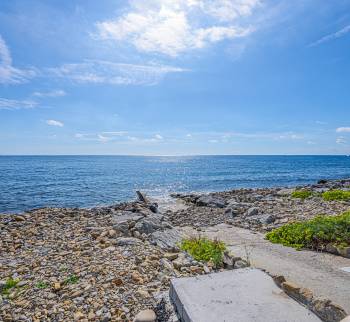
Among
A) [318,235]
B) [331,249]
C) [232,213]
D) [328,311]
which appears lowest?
[232,213]

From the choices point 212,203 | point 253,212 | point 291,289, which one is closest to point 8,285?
point 291,289

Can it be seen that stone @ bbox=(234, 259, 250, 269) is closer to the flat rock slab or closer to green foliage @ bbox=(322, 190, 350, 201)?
the flat rock slab

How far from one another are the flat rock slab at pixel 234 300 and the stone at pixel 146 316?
13.4 inches

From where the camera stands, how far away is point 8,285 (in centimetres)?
521

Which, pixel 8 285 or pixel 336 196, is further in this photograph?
pixel 336 196

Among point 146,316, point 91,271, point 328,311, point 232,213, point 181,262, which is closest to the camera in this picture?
point 328,311

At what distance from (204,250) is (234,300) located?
314 cm

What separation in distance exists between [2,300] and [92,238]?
A: 3.19 metres

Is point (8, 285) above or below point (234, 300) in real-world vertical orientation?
below

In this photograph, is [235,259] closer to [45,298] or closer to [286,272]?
[286,272]

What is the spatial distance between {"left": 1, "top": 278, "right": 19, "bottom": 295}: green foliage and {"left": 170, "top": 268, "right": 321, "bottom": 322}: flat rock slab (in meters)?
2.91

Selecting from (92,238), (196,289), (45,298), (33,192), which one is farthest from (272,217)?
(33,192)

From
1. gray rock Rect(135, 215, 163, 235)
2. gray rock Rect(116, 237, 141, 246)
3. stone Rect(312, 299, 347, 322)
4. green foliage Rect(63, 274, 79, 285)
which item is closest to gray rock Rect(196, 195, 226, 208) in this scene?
gray rock Rect(135, 215, 163, 235)

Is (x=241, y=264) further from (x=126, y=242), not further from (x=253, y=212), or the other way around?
(x=253, y=212)
